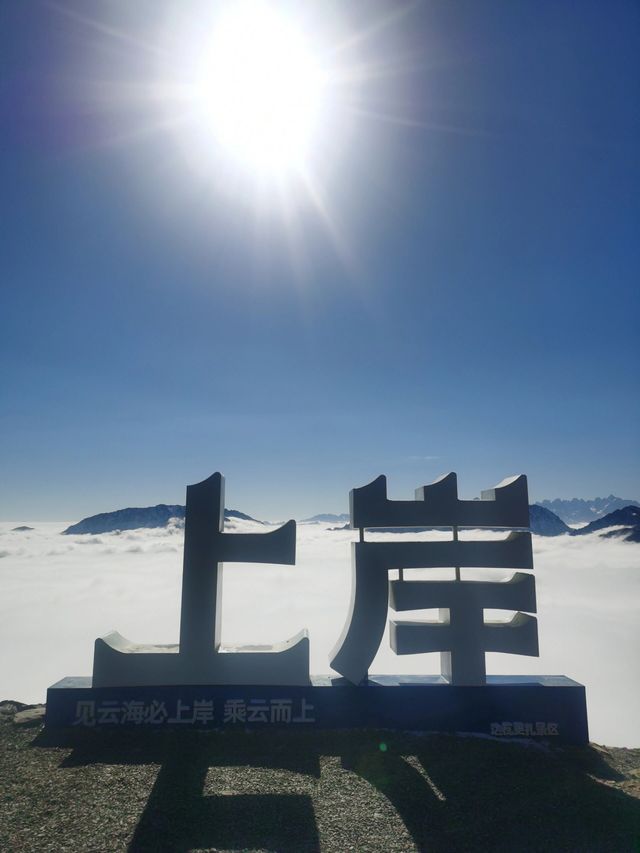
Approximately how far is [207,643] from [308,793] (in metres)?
3.65

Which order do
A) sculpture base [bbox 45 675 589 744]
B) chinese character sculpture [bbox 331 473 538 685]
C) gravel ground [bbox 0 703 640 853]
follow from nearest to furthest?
gravel ground [bbox 0 703 640 853]
sculpture base [bbox 45 675 589 744]
chinese character sculpture [bbox 331 473 538 685]

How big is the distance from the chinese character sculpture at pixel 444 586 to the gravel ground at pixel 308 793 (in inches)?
62.9

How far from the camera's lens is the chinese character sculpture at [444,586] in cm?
1104

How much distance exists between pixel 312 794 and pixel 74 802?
3.64 m

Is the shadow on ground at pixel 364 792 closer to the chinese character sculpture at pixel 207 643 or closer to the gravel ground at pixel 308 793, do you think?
the gravel ground at pixel 308 793

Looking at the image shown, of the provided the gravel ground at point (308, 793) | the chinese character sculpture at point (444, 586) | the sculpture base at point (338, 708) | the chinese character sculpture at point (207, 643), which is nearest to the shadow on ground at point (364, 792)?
the gravel ground at point (308, 793)

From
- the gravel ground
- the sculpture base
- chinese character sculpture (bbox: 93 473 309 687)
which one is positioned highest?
chinese character sculpture (bbox: 93 473 309 687)

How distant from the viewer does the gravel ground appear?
23.5 ft

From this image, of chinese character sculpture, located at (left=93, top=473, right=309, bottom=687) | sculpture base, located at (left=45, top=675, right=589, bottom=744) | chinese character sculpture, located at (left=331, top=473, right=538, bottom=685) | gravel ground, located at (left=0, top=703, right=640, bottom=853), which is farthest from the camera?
chinese character sculpture, located at (left=331, top=473, right=538, bottom=685)

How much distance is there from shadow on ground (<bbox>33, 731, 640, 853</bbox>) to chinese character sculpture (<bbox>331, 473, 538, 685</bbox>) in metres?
1.59

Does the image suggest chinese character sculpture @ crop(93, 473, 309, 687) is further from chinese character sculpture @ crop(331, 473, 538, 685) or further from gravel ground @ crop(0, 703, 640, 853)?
chinese character sculpture @ crop(331, 473, 538, 685)

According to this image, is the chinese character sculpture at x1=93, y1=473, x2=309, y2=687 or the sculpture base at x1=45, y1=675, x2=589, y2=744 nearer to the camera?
the sculpture base at x1=45, y1=675, x2=589, y2=744

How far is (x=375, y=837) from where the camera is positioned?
718cm

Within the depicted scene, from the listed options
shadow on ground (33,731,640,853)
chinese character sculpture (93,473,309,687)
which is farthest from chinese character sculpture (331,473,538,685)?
shadow on ground (33,731,640,853)
